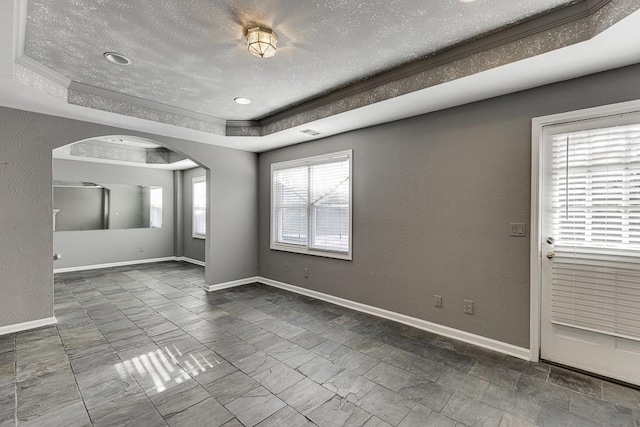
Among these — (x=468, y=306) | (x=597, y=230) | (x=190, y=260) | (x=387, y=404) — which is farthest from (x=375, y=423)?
(x=190, y=260)

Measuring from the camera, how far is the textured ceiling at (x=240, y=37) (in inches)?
78.1

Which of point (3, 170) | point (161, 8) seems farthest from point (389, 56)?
point (3, 170)

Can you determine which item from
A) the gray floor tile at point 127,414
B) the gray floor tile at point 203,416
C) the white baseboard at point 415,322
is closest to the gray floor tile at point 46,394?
the gray floor tile at point 127,414

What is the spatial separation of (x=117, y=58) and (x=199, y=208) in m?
5.00

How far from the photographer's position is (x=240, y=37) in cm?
232

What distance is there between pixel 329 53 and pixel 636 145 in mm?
2512

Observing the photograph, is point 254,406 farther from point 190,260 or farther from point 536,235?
point 190,260

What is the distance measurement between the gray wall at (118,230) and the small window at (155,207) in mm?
104

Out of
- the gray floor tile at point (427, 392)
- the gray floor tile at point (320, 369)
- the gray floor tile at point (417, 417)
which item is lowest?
the gray floor tile at point (320, 369)

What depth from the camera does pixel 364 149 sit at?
3.98 m

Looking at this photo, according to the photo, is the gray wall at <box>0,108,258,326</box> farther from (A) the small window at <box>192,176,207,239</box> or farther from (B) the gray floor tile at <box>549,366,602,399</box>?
(B) the gray floor tile at <box>549,366,602,399</box>

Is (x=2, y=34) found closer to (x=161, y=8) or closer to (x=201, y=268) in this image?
(x=161, y=8)

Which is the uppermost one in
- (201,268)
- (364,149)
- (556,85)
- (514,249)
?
(556,85)

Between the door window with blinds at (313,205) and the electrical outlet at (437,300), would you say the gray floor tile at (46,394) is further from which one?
the electrical outlet at (437,300)
